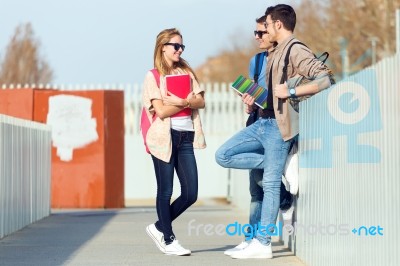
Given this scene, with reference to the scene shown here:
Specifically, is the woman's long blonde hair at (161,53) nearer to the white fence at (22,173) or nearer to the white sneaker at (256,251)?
the white sneaker at (256,251)

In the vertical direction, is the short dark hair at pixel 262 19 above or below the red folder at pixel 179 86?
above

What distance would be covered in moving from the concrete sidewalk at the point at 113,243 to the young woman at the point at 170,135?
324 mm

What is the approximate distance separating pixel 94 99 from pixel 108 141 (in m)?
0.73

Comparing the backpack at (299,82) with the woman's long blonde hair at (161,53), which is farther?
the woman's long blonde hair at (161,53)

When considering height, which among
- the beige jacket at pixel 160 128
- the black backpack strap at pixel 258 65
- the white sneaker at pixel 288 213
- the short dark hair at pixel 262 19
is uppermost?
the short dark hair at pixel 262 19

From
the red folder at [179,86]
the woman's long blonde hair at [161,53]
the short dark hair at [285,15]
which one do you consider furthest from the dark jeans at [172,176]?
the short dark hair at [285,15]

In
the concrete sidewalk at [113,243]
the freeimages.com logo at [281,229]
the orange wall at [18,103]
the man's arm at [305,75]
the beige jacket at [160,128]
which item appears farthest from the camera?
the orange wall at [18,103]

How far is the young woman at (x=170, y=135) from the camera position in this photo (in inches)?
424

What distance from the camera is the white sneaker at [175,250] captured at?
10797 millimetres

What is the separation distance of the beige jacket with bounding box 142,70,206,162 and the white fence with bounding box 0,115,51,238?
2.13m

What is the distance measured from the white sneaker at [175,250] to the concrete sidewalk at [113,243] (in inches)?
2.9

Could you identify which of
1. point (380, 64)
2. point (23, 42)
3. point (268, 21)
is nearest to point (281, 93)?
point (268, 21)

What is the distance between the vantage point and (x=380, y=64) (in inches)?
287

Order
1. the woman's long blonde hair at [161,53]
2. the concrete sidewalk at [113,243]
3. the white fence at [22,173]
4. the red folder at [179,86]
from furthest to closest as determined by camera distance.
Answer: the white fence at [22,173] < the woman's long blonde hair at [161,53] < the red folder at [179,86] < the concrete sidewalk at [113,243]
